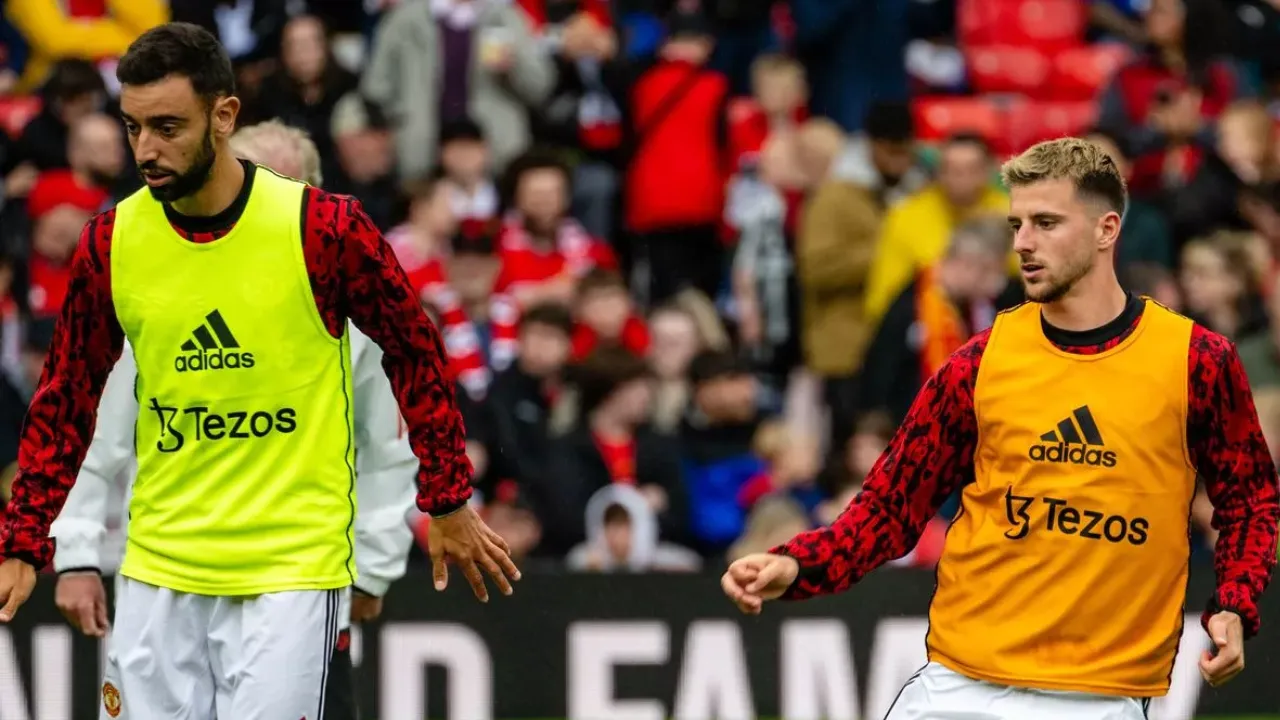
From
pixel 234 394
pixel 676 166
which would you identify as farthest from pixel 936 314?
pixel 234 394

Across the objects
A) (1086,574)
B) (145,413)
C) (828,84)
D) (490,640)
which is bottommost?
(490,640)

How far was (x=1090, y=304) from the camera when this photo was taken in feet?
18.6

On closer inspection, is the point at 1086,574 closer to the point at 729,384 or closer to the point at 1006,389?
the point at 1006,389

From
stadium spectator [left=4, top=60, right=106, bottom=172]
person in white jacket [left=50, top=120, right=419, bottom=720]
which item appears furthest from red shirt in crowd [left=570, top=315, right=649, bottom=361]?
person in white jacket [left=50, top=120, right=419, bottom=720]

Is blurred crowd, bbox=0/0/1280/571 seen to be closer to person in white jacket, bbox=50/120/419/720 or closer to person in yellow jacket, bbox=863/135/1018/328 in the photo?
person in yellow jacket, bbox=863/135/1018/328

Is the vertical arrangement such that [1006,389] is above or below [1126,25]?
below

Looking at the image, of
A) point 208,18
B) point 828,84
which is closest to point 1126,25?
point 828,84

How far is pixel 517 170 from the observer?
1199 cm

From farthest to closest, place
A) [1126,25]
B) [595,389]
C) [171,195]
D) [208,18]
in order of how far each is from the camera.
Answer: [1126,25] → [208,18] → [595,389] → [171,195]

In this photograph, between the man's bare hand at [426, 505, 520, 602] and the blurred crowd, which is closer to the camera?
the man's bare hand at [426, 505, 520, 602]

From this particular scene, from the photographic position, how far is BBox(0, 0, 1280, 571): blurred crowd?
35.4 ft

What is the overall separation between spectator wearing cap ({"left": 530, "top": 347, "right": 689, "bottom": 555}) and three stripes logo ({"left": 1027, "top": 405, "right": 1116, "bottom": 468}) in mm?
4896

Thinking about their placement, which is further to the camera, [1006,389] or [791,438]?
[791,438]

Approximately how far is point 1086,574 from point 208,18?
26.5 feet
